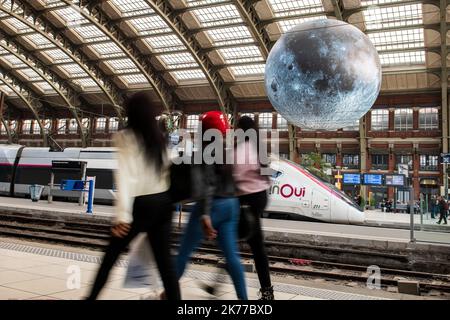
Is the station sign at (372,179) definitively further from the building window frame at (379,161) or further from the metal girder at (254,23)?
the metal girder at (254,23)

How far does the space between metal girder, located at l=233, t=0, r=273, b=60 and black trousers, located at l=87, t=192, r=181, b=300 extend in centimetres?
2342

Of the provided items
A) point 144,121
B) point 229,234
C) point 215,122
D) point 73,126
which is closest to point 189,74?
point 73,126

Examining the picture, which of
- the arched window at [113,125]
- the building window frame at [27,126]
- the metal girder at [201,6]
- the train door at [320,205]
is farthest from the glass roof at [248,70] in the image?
the building window frame at [27,126]

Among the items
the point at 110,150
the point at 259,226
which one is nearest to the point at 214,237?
the point at 259,226

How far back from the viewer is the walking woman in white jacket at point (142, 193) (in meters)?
2.53

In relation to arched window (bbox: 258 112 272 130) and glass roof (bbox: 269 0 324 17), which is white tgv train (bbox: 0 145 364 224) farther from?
arched window (bbox: 258 112 272 130)

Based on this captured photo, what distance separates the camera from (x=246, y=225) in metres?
3.13

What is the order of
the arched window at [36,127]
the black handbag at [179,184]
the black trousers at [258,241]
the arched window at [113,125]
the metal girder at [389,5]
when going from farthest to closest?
1. the arched window at [36,127]
2. the arched window at [113,125]
3. the metal girder at [389,5]
4. the black trousers at [258,241]
5. the black handbag at [179,184]

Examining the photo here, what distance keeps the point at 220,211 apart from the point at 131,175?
0.75 metres

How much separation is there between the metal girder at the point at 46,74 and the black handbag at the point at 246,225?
32212 millimetres

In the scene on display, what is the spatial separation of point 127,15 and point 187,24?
175 inches

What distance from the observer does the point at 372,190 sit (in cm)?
3328

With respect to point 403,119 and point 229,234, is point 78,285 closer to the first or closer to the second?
point 229,234

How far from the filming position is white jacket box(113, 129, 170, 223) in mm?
2564
